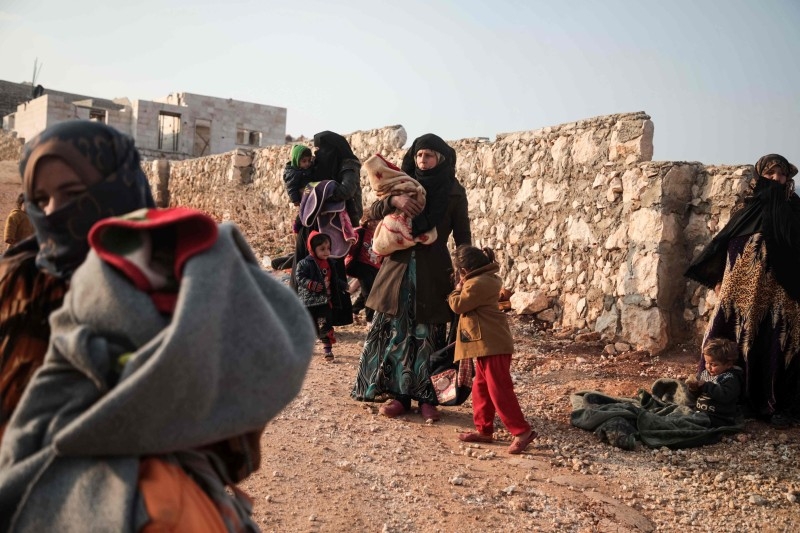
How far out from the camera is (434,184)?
15.8ft

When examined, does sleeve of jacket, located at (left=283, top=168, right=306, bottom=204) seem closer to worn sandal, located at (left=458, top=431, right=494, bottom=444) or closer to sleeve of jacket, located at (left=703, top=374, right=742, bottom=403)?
worn sandal, located at (left=458, top=431, right=494, bottom=444)

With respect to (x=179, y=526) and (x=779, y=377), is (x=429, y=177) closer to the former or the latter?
(x=779, y=377)

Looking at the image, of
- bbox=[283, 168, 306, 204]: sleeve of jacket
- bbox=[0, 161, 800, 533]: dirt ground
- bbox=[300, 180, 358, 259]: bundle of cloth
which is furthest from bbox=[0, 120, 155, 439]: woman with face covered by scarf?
bbox=[283, 168, 306, 204]: sleeve of jacket

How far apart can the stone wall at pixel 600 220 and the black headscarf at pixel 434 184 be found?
2.17m

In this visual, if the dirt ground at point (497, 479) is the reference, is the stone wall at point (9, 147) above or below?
above

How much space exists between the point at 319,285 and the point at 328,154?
46.3 inches

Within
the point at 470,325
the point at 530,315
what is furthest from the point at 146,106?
the point at 470,325

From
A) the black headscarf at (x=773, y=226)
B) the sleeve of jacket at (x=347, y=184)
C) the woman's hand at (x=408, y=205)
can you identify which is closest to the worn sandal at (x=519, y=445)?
the woman's hand at (x=408, y=205)

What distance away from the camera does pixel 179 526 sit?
1.23m

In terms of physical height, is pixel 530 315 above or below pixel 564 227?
below

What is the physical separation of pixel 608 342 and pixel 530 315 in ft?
3.42

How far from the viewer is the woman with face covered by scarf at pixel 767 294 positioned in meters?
4.75

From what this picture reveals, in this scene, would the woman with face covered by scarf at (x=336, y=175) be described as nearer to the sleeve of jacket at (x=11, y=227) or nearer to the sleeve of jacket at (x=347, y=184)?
the sleeve of jacket at (x=347, y=184)

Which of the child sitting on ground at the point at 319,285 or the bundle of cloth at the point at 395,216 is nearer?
the bundle of cloth at the point at 395,216
